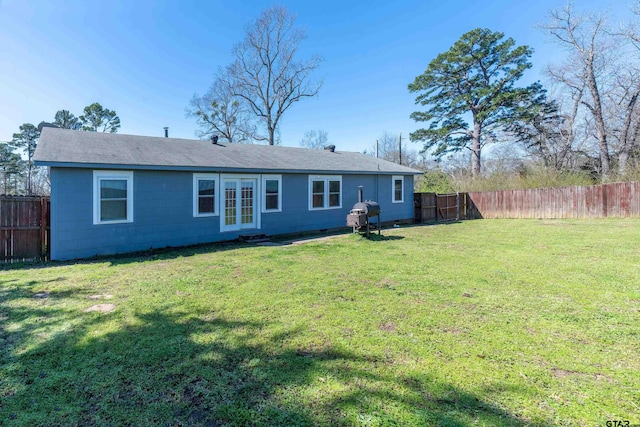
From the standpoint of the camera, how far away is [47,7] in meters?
8.45

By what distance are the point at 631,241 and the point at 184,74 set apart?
22.5m

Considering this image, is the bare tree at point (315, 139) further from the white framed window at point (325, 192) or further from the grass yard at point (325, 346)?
the grass yard at point (325, 346)

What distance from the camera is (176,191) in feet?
28.8

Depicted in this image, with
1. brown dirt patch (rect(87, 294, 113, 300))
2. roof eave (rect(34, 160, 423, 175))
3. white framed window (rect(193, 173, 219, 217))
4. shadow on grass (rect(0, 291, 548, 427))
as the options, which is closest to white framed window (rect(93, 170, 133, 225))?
roof eave (rect(34, 160, 423, 175))

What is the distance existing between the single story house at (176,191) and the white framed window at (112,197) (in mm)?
21

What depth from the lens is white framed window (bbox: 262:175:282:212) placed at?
34.7ft

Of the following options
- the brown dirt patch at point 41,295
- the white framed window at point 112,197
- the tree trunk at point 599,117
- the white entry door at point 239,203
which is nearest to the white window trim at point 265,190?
the white entry door at point 239,203

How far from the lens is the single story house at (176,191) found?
727 cm

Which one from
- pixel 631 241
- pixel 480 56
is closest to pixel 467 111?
pixel 480 56

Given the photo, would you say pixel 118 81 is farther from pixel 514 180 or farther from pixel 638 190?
pixel 638 190

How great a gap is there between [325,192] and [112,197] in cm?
709

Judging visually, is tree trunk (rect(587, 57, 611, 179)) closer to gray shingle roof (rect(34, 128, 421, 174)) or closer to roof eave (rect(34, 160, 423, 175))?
gray shingle roof (rect(34, 128, 421, 174))

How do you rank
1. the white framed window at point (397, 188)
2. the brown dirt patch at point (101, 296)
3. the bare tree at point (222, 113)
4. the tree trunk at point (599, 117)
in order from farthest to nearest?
the bare tree at point (222, 113) → the tree trunk at point (599, 117) → the white framed window at point (397, 188) → the brown dirt patch at point (101, 296)

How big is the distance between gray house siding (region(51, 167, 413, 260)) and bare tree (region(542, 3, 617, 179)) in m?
18.6
